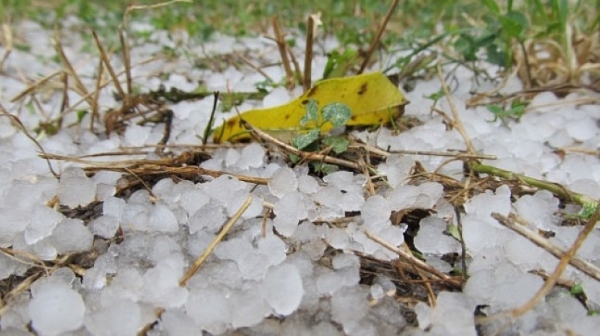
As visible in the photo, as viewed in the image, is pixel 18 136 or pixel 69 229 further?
pixel 18 136

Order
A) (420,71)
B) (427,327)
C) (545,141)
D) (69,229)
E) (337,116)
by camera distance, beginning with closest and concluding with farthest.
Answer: (427,327)
(69,229)
(337,116)
(545,141)
(420,71)

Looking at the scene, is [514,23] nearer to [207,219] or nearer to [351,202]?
[351,202]

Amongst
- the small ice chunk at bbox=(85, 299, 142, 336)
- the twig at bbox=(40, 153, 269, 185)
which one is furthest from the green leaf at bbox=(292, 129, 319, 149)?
the small ice chunk at bbox=(85, 299, 142, 336)

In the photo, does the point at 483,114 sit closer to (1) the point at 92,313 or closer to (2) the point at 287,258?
(2) the point at 287,258

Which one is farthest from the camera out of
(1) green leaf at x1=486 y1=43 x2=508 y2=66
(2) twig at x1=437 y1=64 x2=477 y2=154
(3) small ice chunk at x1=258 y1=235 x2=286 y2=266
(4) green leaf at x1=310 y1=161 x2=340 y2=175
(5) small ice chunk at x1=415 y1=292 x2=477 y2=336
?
(1) green leaf at x1=486 y1=43 x2=508 y2=66

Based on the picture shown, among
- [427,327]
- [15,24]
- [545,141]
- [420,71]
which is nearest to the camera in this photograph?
[427,327]

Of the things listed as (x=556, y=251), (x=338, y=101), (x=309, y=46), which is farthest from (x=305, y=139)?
(x=556, y=251)

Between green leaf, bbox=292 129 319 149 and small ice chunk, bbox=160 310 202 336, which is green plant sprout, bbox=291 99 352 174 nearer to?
green leaf, bbox=292 129 319 149

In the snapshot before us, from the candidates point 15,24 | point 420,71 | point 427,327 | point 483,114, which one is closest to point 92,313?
point 427,327
